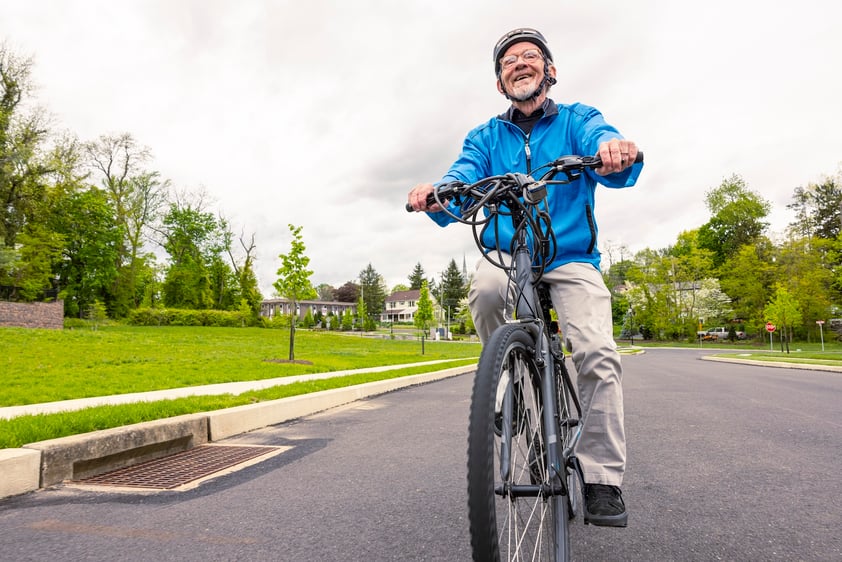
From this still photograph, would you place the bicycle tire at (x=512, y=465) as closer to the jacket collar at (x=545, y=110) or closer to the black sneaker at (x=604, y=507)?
the black sneaker at (x=604, y=507)

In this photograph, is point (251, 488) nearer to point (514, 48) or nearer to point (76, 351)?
point (514, 48)

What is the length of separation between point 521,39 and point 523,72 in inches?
6.8

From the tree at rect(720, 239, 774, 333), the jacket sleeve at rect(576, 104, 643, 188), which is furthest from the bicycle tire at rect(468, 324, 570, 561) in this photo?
the tree at rect(720, 239, 774, 333)

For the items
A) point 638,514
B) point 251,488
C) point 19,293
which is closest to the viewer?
point 638,514

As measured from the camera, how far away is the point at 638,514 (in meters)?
2.62

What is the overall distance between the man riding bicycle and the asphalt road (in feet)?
1.74

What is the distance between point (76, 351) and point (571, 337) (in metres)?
15.1

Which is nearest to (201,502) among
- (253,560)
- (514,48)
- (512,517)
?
(253,560)

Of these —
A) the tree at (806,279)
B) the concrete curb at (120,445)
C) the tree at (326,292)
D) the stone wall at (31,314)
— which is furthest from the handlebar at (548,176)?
the tree at (326,292)

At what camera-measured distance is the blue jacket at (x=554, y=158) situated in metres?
2.22

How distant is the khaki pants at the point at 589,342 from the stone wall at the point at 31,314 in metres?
31.3

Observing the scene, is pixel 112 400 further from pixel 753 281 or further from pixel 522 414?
pixel 753 281

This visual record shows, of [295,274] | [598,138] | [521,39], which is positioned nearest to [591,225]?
[598,138]

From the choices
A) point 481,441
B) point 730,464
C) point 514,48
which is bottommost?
point 730,464
